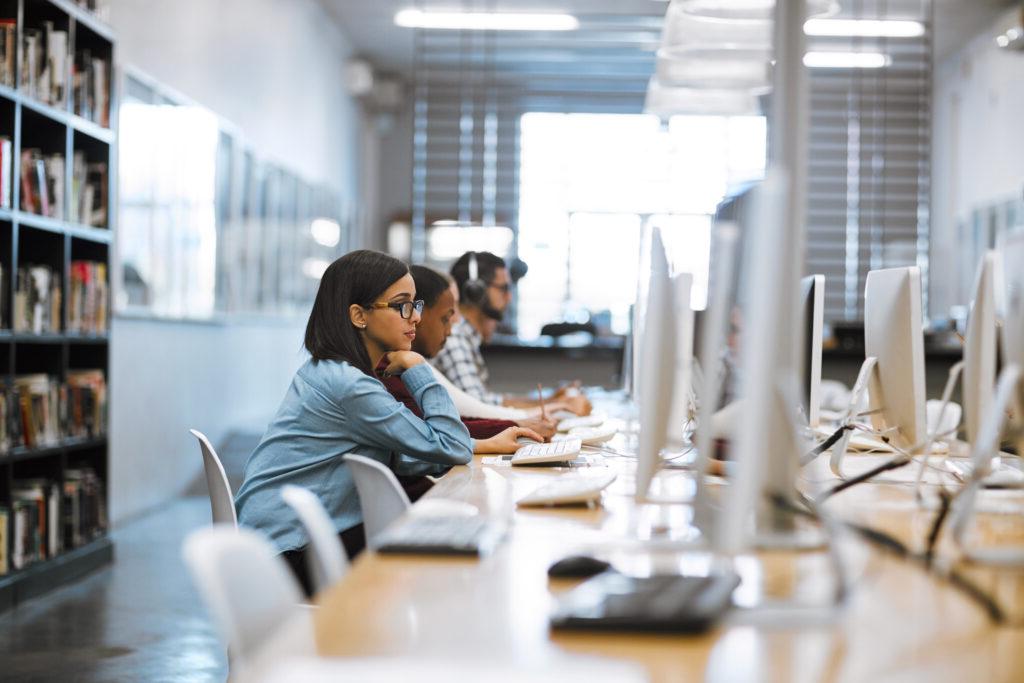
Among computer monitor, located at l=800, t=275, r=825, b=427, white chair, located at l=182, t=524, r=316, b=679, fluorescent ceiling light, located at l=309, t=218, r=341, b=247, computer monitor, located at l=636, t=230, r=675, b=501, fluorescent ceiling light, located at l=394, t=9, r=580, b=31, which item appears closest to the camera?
white chair, located at l=182, t=524, r=316, b=679

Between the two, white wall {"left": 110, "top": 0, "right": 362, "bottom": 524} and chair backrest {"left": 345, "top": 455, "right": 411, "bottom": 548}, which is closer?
chair backrest {"left": 345, "top": 455, "right": 411, "bottom": 548}

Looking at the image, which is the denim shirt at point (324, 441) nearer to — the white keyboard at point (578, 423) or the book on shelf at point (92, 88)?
the white keyboard at point (578, 423)

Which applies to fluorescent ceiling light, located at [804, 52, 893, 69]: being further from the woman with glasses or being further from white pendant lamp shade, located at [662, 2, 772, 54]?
the woman with glasses

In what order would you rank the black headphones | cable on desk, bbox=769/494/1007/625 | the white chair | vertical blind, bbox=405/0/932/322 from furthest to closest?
vertical blind, bbox=405/0/932/322, the black headphones, cable on desk, bbox=769/494/1007/625, the white chair

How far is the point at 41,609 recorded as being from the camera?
412cm

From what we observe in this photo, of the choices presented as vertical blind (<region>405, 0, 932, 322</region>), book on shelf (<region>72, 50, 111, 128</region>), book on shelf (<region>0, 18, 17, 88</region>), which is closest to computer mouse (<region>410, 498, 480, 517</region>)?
book on shelf (<region>0, 18, 17, 88</region>)

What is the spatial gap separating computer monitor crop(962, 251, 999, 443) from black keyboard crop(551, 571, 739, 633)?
35.1 inches

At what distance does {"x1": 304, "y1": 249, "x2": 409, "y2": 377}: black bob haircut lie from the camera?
2551mm

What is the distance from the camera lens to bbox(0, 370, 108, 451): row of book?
162 inches

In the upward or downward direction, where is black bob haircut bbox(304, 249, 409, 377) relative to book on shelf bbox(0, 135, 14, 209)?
downward

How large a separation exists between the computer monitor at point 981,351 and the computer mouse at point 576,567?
2.95 ft

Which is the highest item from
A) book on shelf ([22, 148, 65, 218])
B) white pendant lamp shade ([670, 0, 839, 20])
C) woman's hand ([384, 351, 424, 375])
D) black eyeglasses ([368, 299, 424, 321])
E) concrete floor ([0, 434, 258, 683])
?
white pendant lamp shade ([670, 0, 839, 20])

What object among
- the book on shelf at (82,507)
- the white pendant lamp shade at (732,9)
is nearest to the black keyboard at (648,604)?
the white pendant lamp shade at (732,9)

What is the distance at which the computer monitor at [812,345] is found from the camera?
95.0 inches
